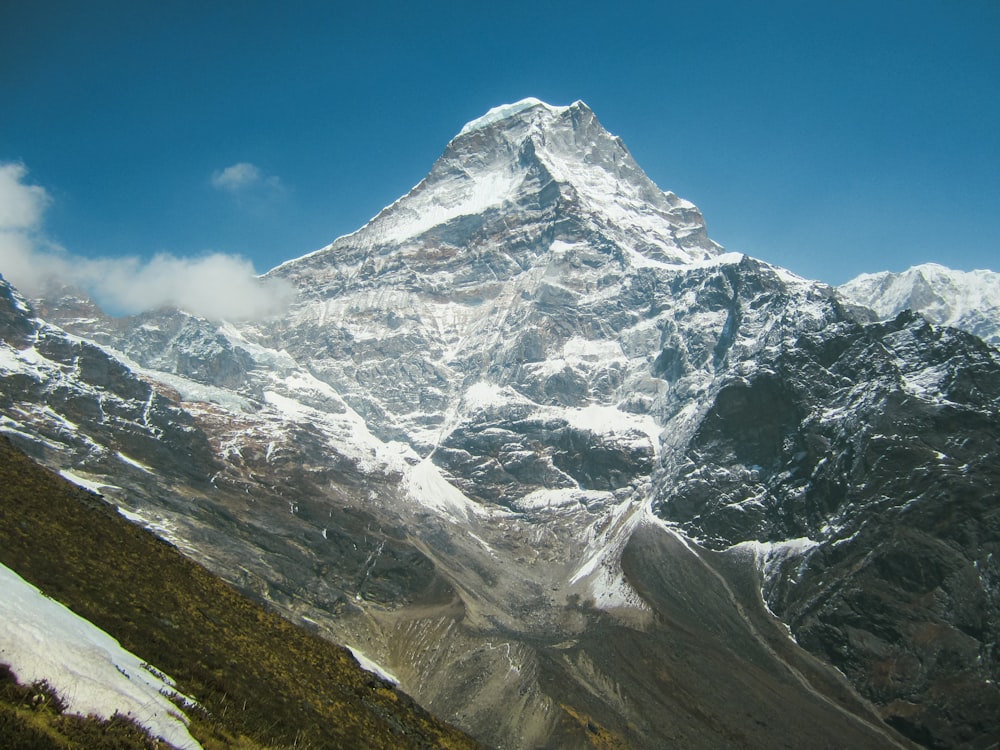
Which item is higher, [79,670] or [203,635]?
[79,670]

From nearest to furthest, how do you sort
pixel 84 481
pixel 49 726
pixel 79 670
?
pixel 49 726 → pixel 79 670 → pixel 84 481

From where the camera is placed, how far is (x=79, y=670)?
19.4 m

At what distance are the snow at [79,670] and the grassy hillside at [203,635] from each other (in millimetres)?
1893

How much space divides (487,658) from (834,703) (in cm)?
8080

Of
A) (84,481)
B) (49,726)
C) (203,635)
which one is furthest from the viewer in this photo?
→ (84,481)

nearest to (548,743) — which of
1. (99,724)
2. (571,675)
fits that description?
(571,675)

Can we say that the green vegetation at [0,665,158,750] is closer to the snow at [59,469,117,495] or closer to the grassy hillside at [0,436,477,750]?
the grassy hillside at [0,436,477,750]

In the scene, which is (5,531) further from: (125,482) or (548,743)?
(125,482)

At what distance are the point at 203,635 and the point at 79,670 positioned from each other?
54.2ft

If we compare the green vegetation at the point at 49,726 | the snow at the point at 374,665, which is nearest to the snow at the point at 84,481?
the snow at the point at 374,665

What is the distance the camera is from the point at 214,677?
28.4 metres

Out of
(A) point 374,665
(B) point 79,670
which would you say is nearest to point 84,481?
(A) point 374,665

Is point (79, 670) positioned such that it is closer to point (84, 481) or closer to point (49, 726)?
point (49, 726)

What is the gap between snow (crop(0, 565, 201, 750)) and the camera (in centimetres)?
1827
